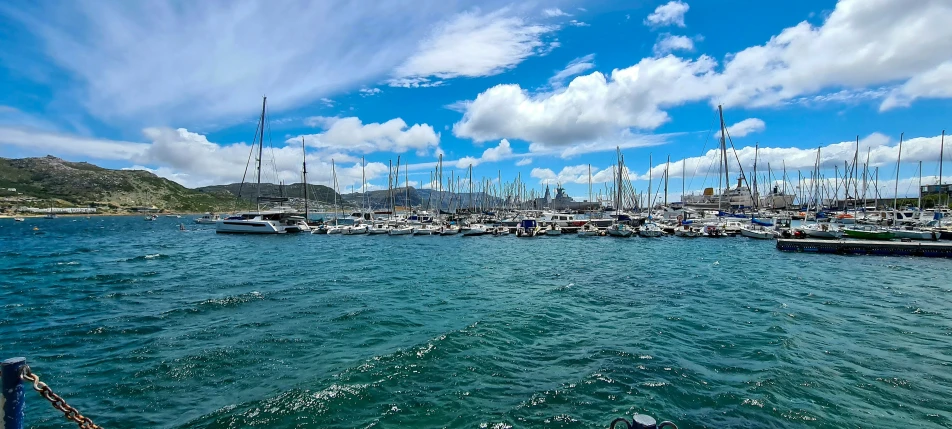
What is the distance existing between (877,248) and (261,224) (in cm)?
8158

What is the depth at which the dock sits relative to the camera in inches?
1521

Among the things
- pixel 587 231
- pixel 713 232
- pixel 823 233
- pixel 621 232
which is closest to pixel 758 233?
pixel 713 232

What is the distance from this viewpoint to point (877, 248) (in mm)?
40031

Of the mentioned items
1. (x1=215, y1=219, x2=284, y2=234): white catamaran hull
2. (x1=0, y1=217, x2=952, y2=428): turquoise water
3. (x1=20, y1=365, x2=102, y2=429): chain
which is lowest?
(x1=0, y1=217, x2=952, y2=428): turquoise water

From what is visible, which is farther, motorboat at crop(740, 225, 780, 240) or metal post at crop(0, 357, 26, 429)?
motorboat at crop(740, 225, 780, 240)

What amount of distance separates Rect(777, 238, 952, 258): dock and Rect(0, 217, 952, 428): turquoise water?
13.5 m

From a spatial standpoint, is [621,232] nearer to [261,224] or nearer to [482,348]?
[482,348]

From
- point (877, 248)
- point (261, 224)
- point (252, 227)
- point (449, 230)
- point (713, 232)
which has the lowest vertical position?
point (877, 248)

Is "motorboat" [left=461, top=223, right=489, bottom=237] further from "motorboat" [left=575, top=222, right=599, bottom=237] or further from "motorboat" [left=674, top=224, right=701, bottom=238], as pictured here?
"motorboat" [left=674, top=224, right=701, bottom=238]

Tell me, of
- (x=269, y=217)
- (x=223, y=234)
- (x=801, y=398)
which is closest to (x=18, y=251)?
(x=223, y=234)

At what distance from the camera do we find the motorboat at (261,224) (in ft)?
225

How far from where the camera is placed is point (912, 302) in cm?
2034

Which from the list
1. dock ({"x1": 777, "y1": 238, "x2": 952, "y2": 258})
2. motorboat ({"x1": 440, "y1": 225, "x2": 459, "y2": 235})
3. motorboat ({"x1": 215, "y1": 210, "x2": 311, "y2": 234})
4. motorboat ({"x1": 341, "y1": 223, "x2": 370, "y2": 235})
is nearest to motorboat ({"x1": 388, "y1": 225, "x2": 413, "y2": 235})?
motorboat ({"x1": 341, "y1": 223, "x2": 370, "y2": 235})

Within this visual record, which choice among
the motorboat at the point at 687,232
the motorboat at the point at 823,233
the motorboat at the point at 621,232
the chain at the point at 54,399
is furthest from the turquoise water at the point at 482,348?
the motorboat at the point at 621,232
